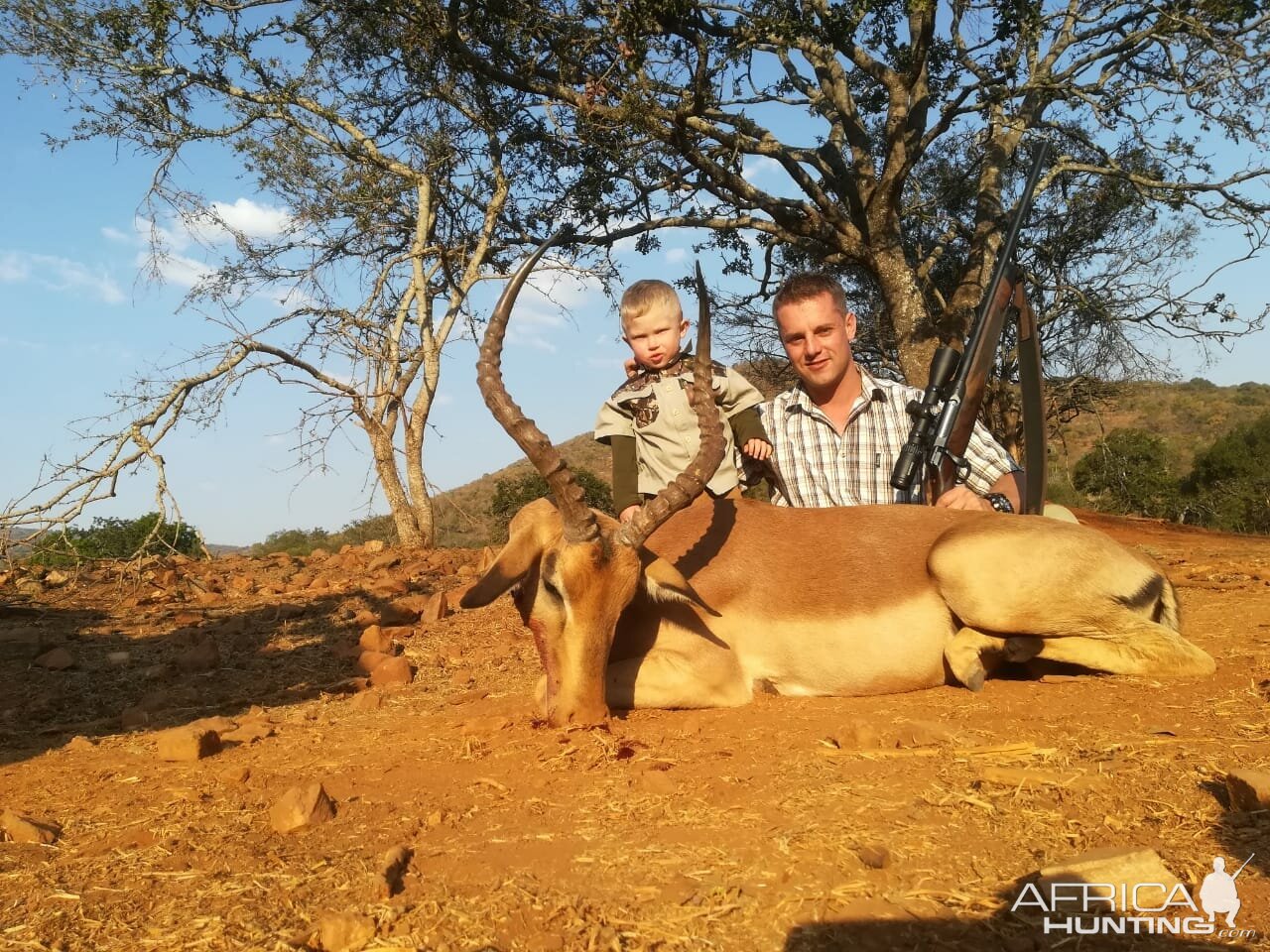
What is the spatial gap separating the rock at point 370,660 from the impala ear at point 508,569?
1970 mm

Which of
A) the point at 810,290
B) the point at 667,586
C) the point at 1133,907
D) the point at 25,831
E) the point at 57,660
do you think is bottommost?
the point at 1133,907

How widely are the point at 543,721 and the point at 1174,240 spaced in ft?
60.4


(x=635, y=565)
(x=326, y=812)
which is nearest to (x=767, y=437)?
(x=635, y=565)

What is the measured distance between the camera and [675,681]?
507cm

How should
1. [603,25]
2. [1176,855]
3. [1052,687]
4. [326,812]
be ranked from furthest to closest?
1. [603,25]
2. [1052,687]
3. [326,812]
4. [1176,855]

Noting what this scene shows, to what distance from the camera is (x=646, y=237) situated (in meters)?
14.6

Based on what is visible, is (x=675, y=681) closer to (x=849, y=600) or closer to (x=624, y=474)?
(x=849, y=600)

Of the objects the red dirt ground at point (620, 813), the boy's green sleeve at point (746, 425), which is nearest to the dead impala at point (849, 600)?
the red dirt ground at point (620, 813)

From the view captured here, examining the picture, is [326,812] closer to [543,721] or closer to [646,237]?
[543,721]

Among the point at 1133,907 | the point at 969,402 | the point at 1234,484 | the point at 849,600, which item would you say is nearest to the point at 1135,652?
the point at 849,600

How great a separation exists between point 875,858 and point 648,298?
3877 mm

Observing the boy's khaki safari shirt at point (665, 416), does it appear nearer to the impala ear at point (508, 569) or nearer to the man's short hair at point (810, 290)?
the man's short hair at point (810, 290)

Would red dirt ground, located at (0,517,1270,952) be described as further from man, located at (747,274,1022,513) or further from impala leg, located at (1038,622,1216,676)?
man, located at (747,274,1022,513)

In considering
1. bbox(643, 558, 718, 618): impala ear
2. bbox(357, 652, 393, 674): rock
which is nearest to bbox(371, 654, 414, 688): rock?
bbox(357, 652, 393, 674): rock
